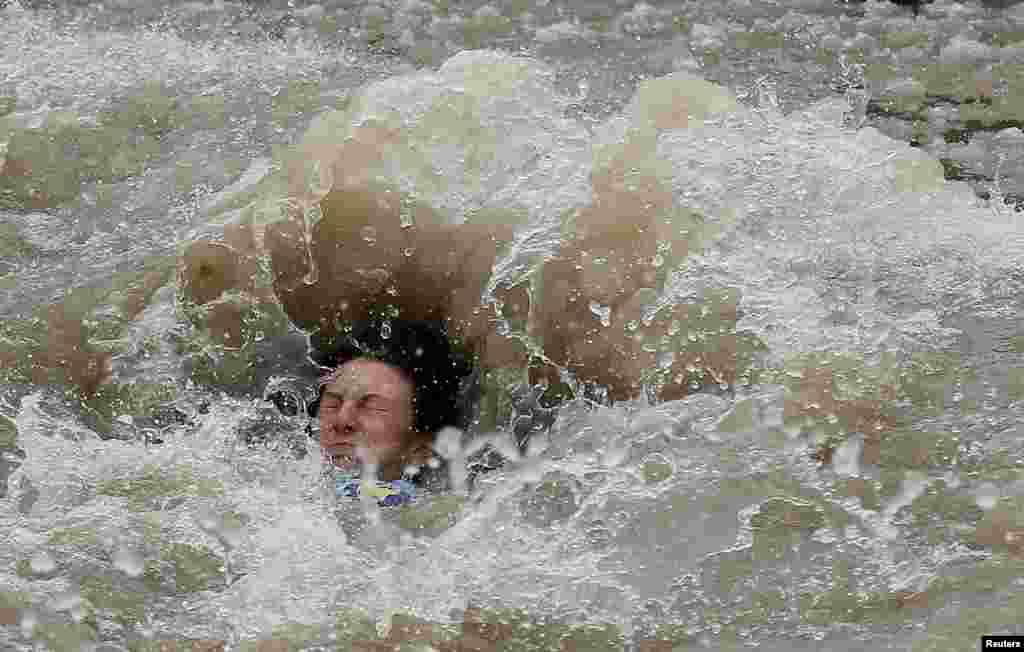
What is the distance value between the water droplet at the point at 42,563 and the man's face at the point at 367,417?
4.18 ft

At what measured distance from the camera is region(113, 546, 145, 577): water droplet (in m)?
3.64

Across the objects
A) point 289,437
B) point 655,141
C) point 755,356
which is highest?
point 655,141

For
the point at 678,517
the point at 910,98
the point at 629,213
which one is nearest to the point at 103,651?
the point at 678,517

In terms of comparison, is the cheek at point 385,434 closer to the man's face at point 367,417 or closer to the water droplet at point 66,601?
the man's face at point 367,417

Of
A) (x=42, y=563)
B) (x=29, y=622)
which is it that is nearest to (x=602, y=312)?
(x=42, y=563)

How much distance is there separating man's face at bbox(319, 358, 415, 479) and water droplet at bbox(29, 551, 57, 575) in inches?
50.1

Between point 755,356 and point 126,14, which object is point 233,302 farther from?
point 126,14

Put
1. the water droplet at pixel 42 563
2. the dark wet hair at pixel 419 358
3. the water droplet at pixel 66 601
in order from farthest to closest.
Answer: the dark wet hair at pixel 419 358 < the water droplet at pixel 42 563 < the water droplet at pixel 66 601


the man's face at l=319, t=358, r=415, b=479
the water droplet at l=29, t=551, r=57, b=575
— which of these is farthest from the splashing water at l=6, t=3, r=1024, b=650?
the man's face at l=319, t=358, r=415, b=479

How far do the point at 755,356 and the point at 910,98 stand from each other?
2504 mm

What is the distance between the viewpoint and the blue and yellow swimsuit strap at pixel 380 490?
4.27 m

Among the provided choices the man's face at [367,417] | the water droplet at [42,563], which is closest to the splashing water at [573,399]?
the water droplet at [42,563]

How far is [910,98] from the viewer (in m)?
6.37

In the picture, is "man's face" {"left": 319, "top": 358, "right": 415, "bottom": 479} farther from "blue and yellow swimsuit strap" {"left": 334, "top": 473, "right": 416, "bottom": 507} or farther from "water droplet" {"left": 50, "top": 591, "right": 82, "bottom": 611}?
"water droplet" {"left": 50, "top": 591, "right": 82, "bottom": 611}
